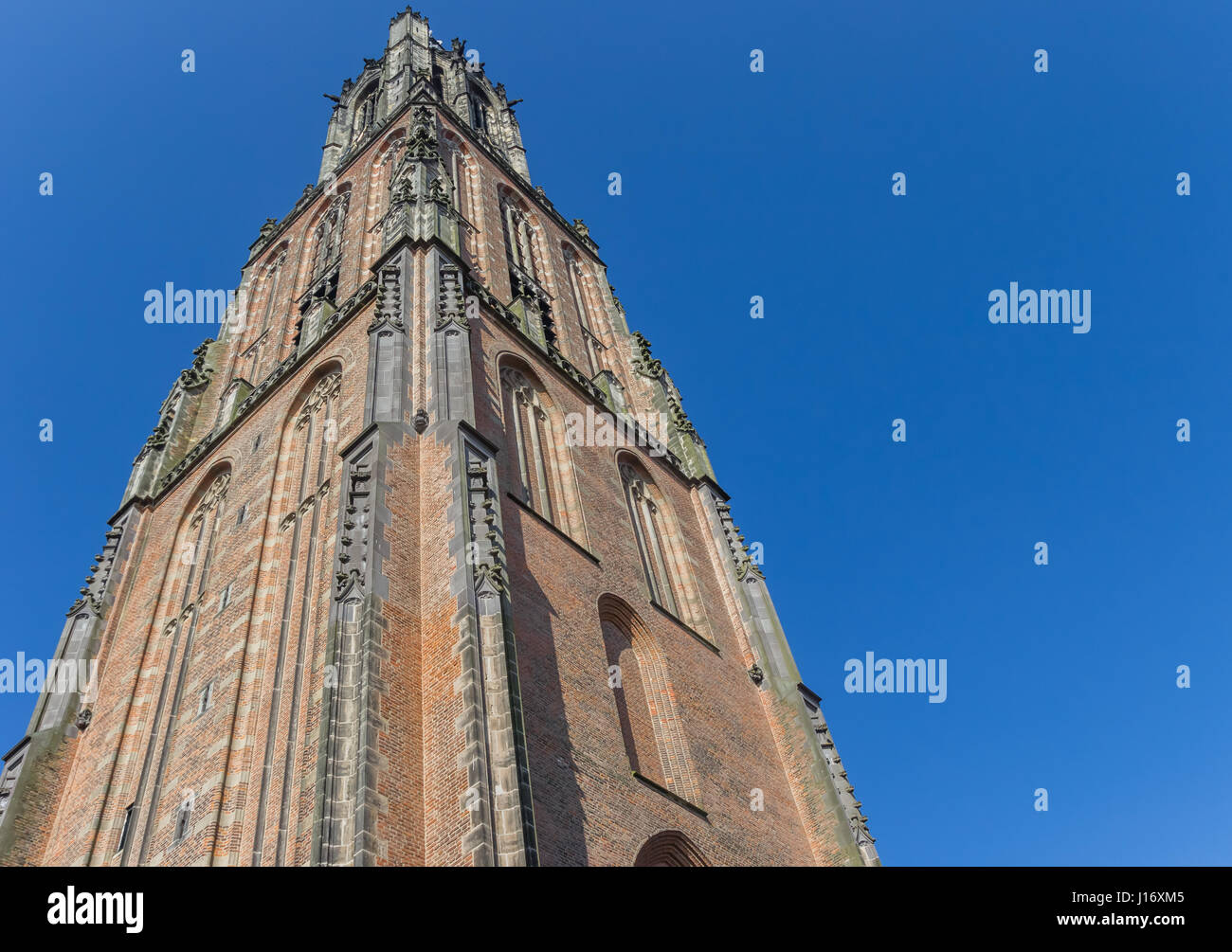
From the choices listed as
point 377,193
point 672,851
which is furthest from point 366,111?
point 672,851

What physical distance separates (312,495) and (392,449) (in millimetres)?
3651

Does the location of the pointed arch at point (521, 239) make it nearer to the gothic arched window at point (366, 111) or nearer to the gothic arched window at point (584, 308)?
the gothic arched window at point (584, 308)

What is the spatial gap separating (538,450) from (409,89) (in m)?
22.0

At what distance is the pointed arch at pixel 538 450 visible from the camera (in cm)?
2020

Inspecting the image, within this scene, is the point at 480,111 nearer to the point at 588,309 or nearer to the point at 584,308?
the point at 588,309

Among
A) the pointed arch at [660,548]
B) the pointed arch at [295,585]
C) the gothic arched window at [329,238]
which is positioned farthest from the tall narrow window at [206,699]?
the gothic arched window at [329,238]

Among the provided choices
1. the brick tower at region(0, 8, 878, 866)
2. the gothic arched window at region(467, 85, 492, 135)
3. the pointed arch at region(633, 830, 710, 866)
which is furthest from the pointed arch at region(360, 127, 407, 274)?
the pointed arch at region(633, 830, 710, 866)

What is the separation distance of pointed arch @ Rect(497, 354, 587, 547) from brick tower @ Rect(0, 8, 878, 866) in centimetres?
8

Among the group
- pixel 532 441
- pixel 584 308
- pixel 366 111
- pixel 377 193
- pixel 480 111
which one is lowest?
pixel 532 441

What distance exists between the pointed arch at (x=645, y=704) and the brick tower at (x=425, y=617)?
59 mm

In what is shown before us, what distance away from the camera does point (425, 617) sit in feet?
47.4
